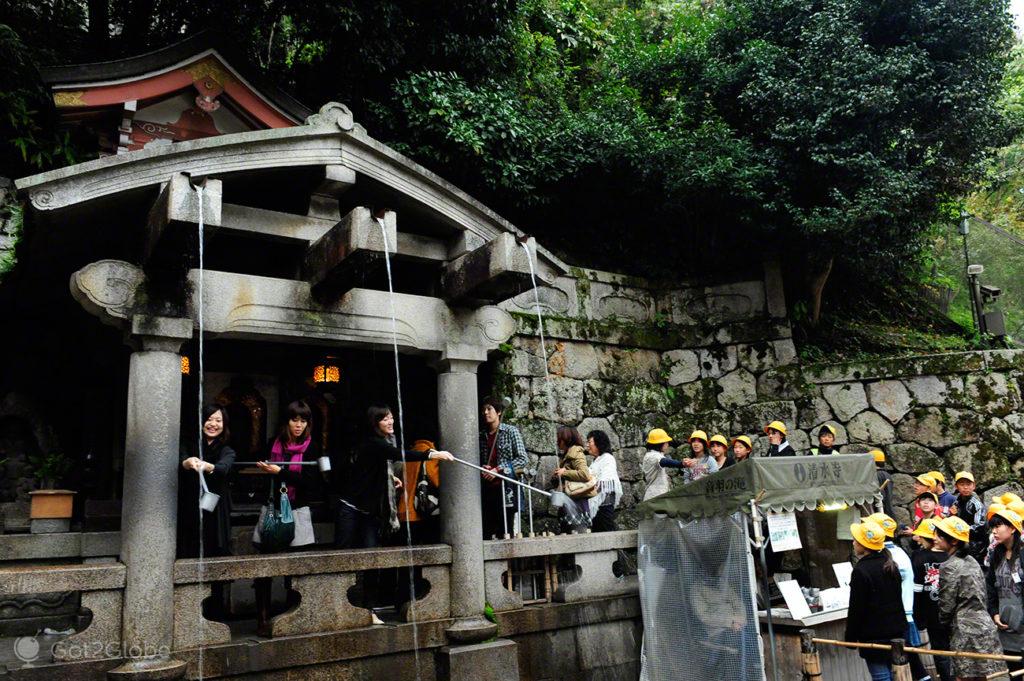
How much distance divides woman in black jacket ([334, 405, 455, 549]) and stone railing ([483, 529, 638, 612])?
116cm

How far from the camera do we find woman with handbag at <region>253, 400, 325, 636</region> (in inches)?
271

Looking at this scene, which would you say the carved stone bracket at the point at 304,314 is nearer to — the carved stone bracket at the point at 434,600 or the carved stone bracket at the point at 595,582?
the carved stone bracket at the point at 434,600

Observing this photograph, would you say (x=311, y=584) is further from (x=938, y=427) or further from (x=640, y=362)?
(x=938, y=427)

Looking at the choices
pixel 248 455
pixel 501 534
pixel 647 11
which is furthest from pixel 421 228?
pixel 647 11

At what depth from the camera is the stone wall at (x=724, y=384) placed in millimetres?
12531

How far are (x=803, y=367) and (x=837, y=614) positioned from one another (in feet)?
21.3

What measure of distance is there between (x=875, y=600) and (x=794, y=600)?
1198mm

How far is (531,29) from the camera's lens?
1734 centimetres

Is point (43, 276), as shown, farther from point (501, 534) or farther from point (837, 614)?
point (837, 614)

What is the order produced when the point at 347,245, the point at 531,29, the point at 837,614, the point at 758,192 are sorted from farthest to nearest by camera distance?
1. the point at 531,29
2. the point at 758,192
3. the point at 837,614
4. the point at 347,245

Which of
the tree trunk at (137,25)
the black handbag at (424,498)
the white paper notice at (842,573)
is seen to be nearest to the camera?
the white paper notice at (842,573)

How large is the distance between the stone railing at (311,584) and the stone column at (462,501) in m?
0.15

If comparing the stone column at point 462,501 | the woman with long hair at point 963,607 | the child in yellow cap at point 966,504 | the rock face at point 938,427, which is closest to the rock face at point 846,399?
the rock face at point 938,427

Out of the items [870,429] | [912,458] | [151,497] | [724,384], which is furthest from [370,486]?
[912,458]
